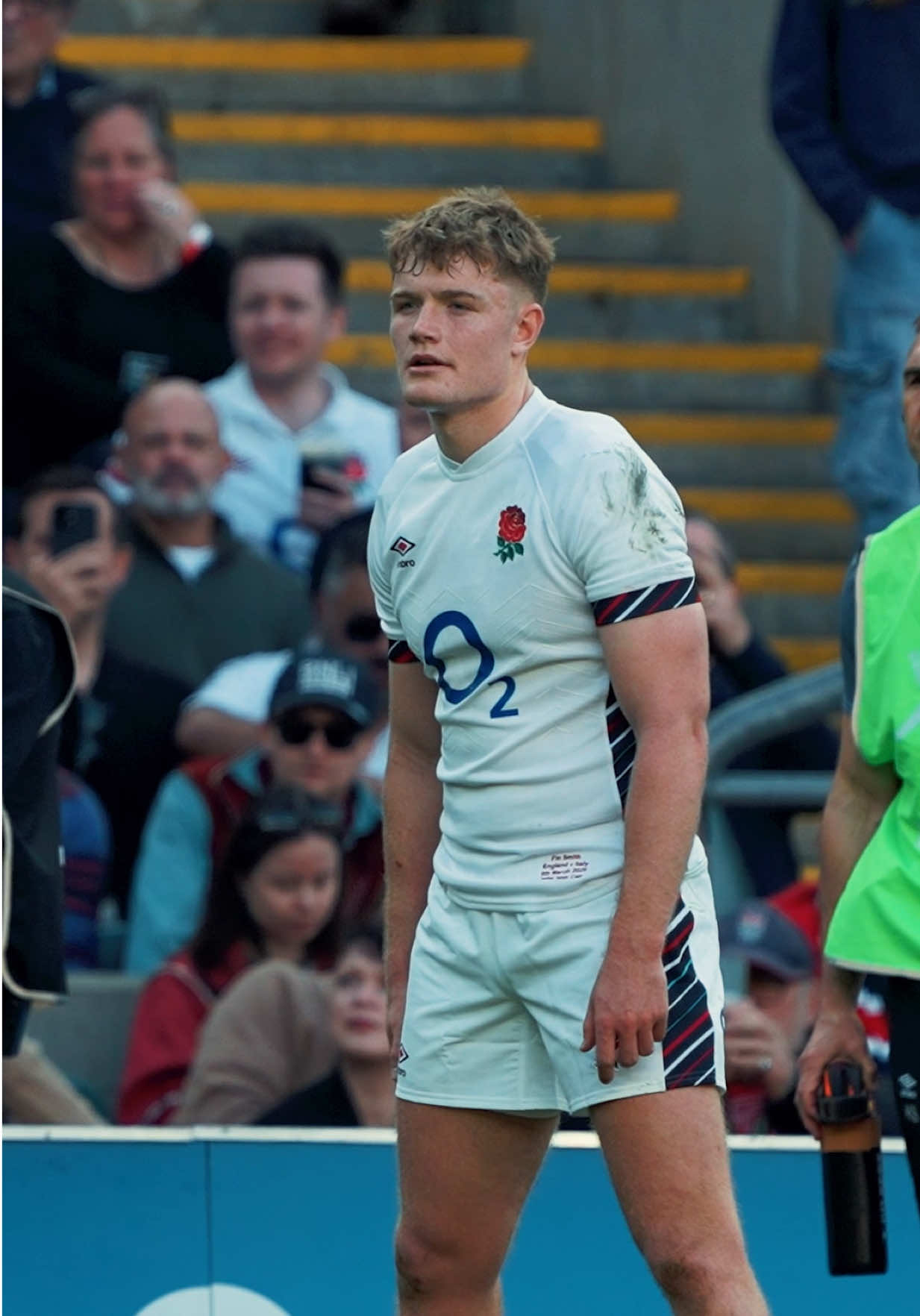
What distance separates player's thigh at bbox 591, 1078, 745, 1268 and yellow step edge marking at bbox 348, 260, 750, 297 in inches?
247

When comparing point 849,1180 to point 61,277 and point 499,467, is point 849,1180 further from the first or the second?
point 61,277

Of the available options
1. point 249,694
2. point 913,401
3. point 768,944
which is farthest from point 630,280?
point 913,401

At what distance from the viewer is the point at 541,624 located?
3.55 m

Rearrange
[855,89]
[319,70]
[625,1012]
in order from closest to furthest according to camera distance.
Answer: [625,1012] → [855,89] → [319,70]

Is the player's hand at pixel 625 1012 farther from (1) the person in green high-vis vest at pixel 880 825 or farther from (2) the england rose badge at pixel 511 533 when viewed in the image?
(2) the england rose badge at pixel 511 533

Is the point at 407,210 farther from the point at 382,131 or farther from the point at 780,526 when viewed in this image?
the point at 780,526

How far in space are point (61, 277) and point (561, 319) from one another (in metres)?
2.54

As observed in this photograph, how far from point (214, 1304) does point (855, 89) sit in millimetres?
4427

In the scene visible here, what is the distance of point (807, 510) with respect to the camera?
9.10 meters

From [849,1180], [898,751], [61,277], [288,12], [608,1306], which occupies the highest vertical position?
[288,12]

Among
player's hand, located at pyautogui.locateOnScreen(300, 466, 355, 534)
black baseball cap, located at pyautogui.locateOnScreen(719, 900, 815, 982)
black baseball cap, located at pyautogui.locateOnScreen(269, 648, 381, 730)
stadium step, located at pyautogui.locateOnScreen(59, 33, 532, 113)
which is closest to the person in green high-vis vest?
black baseball cap, located at pyautogui.locateOnScreen(719, 900, 815, 982)

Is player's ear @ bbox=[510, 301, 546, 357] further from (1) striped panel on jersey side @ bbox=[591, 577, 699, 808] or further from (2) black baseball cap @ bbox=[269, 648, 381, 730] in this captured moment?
(2) black baseball cap @ bbox=[269, 648, 381, 730]

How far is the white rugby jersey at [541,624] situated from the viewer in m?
3.52

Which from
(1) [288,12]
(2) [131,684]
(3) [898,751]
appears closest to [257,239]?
(2) [131,684]
